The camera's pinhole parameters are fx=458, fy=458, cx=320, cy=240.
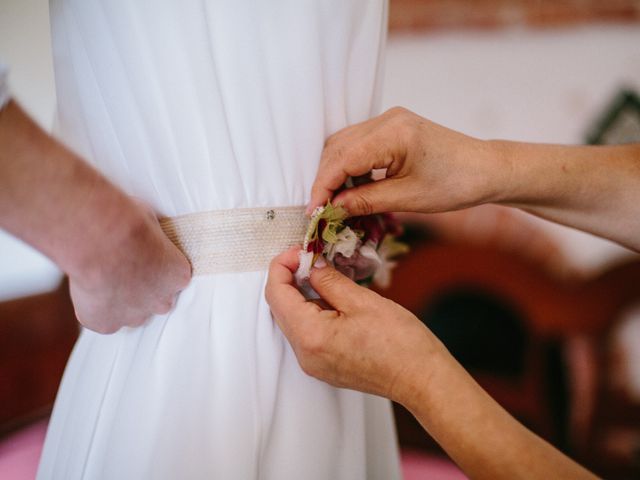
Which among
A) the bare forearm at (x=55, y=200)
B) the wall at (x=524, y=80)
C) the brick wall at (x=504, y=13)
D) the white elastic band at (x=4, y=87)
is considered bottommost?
the wall at (x=524, y=80)

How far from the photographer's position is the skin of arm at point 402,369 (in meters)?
0.46

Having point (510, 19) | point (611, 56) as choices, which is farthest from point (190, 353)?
point (611, 56)

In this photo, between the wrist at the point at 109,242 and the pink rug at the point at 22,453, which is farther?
the pink rug at the point at 22,453

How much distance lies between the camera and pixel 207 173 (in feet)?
1.70

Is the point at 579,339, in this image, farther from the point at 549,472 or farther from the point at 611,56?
the point at 549,472

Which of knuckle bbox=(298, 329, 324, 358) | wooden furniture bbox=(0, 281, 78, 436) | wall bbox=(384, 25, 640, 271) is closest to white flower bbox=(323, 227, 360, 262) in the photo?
knuckle bbox=(298, 329, 324, 358)

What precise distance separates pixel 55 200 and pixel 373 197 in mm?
349

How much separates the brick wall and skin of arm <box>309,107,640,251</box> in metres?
1.31

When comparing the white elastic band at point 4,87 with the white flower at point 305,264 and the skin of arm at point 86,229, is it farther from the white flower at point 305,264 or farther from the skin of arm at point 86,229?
the white flower at point 305,264

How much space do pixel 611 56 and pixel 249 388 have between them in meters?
2.07

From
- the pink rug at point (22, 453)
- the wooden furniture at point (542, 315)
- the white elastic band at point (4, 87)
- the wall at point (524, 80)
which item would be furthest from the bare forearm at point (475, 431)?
the wall at point (524, 80)

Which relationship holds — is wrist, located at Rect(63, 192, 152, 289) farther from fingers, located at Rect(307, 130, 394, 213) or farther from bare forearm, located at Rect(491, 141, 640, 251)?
bare forearm, located at Rect(491, 141, 640, 251)

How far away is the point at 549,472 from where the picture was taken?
442 millimetres

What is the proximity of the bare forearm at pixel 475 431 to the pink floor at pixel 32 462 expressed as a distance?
84 cm
